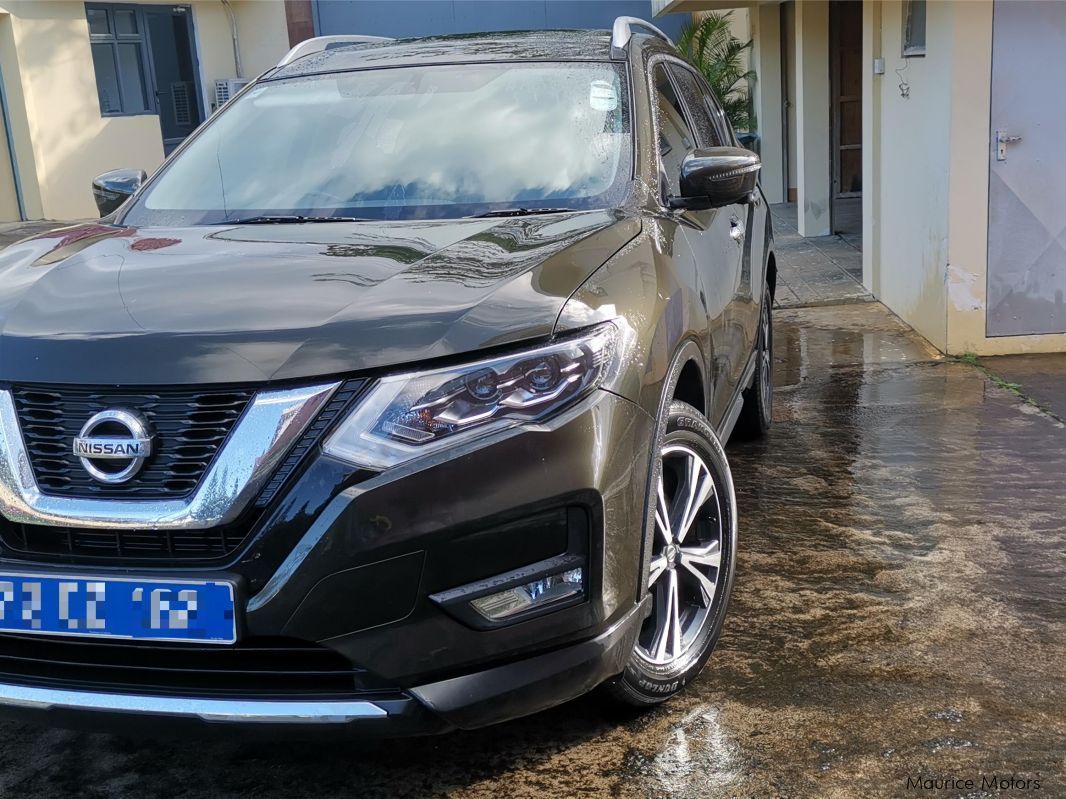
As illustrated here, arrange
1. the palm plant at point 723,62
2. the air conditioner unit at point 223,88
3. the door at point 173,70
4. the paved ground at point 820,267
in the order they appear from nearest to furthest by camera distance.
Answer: the paved ground at point 820,267 < the palm plant at point 723,62 < the door at point 173,70 < the air conditioner unit at point 223,88

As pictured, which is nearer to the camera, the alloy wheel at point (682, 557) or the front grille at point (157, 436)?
the front grille at point (157, 436)

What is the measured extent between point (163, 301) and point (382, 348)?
1.84 ft

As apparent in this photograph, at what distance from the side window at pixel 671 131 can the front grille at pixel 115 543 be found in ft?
6.07

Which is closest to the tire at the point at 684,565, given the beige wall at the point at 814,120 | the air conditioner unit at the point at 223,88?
the beige wall at the point at 814,120

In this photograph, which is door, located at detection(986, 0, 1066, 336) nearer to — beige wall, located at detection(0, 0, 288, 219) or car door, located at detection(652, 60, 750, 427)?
car door, located at detection(652, 60, 750, 427)

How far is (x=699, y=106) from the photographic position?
188 inches

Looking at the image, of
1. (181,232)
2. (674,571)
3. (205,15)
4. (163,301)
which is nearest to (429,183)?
(181,232)

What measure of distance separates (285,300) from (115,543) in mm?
601

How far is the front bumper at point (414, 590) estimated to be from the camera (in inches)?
86.3

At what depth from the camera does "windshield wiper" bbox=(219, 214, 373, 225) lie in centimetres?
330

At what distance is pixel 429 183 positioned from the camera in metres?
3.42

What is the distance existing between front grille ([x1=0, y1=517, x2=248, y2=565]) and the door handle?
8.11 feet

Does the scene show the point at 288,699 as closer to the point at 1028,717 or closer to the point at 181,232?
the point at 181,232

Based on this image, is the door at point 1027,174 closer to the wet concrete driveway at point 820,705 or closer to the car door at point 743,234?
the car door at point 743,234
